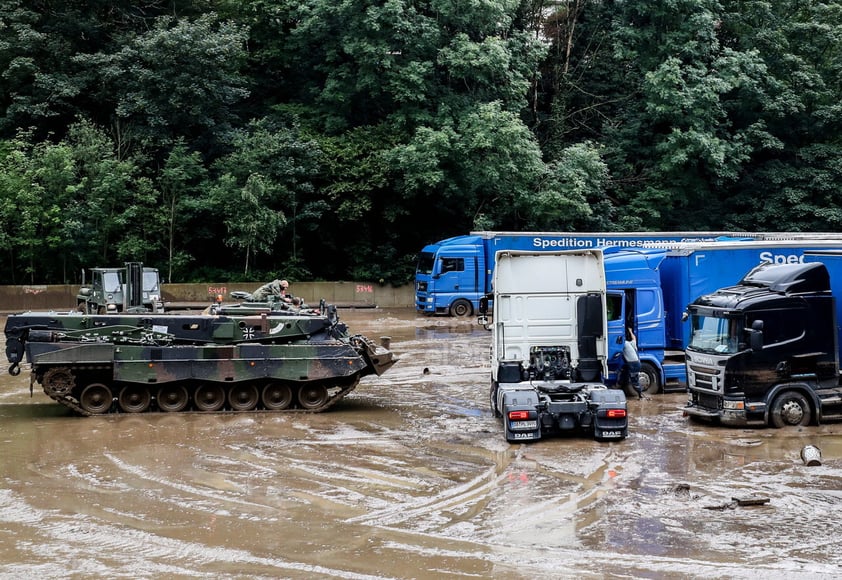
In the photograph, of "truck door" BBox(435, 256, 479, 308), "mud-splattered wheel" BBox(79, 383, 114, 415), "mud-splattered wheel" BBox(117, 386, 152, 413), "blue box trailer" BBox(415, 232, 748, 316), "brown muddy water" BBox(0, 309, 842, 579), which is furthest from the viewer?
"truck door" BBox(435, 256, 479, 308)

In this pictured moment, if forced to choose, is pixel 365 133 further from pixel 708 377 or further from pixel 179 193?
pixel 708 377

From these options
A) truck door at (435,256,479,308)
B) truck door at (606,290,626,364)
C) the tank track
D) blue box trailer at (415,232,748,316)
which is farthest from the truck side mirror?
truck door at (435,256,479,308)

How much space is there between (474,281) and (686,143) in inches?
466

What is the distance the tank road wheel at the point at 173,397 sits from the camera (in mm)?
16453

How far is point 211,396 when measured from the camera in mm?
16547

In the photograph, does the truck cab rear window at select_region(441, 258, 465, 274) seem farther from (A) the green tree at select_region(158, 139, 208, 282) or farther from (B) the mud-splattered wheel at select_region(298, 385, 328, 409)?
(B) the mud-splattered wheel at select_region(298, 385, 328, 409)

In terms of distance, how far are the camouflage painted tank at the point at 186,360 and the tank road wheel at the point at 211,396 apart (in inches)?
0.7

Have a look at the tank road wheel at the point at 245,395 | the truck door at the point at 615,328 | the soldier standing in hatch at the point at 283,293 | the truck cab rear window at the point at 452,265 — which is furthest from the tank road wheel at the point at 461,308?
the tank road wheel at the point at 245,395

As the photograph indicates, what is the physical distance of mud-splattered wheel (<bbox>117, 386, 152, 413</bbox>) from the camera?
16.4 m

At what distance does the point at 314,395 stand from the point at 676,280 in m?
7.82

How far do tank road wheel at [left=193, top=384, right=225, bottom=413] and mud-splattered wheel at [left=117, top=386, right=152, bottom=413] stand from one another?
85 cm

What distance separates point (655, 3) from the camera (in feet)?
128

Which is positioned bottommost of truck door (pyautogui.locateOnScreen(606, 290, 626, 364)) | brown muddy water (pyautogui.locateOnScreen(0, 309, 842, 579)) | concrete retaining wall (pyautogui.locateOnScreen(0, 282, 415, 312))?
brown muddy water (pyautogui.locateOnScreen(0, 309, 842, 579))

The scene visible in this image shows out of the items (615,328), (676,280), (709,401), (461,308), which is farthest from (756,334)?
(461,308)
